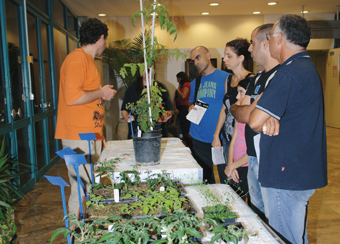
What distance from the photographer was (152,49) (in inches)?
68.3

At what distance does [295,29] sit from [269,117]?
1.36 ft

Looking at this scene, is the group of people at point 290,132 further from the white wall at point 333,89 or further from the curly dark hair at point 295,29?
the white wall at point 333,89

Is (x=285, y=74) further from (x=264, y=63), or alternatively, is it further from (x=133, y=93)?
(x=133, y=93)

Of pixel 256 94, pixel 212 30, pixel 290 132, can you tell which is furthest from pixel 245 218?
pixel 212 30

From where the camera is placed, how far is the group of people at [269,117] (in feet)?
4.27

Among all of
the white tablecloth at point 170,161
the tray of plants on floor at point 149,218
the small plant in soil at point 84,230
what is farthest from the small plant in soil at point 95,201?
the white tablecloth at point 170,161

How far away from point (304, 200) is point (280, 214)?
0.13 meters

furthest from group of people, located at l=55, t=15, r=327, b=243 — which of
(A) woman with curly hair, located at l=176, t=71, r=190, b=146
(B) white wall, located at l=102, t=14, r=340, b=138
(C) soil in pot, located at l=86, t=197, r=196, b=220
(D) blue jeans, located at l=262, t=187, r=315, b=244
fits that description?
(B) white wall, located at l=102, t=14, r=340, b=138

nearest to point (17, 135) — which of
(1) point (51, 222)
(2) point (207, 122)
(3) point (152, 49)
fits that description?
(1) point (51, 222)

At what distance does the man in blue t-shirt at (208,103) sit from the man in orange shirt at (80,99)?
0.97 meters

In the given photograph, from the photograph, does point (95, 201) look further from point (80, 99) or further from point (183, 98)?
point (183, 98)

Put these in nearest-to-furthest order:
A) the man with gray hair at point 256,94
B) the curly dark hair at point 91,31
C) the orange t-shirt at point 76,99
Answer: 1. the man with gray hair at point 256,94
2. the orange t-shirt at point 76,99
3. the curly dark hair at point 91,31

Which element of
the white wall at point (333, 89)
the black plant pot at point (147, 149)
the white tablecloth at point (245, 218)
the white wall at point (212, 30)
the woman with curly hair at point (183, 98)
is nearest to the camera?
the white tablecloth at point (245, 218)

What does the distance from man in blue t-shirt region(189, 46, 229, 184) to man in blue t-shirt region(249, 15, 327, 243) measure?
52.1 inches
